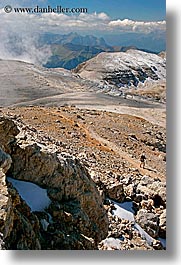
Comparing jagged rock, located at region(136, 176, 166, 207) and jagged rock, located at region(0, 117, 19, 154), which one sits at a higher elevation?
jagged rock, located at region(0, 117, 19, 154)

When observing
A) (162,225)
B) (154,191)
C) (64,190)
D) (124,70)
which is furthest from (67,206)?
(124,70)

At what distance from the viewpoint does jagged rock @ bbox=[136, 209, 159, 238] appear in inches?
185

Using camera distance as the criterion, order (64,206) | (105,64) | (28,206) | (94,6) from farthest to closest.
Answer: (105,64) < (94,6) < (64,206) < (28,206)

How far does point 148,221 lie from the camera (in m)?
4.85

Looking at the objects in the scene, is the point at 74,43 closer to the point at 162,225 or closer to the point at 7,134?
the point at 7,134

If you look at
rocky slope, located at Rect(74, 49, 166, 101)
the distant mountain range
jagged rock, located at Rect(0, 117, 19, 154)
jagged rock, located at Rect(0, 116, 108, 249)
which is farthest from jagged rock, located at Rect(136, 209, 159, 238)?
rocky slope, located at Rect(74, 49, 166, 101)

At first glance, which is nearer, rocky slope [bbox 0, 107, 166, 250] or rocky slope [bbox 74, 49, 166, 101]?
rocky slope [bbox 0, 107, 166, 250]

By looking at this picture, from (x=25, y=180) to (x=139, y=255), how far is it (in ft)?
4.50

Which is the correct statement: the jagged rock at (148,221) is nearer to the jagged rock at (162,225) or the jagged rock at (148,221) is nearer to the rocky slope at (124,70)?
the jagged rock at (162,225)

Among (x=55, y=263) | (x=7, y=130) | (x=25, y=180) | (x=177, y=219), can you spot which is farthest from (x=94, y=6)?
(x=55, y=263)

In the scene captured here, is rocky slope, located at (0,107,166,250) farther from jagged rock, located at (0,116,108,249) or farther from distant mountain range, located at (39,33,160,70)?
distant mountain range, located at (39,33,160,70)

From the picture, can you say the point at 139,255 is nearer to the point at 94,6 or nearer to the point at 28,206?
the point at 28,206

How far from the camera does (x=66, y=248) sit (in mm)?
4305

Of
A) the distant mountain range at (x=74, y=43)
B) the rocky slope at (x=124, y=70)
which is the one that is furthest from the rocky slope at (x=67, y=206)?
the rocky slope at (x=124, y=70)
